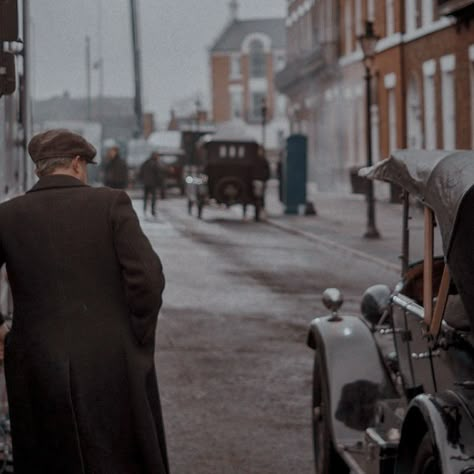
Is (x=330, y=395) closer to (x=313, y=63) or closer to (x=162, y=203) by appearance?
(x=162, y=203)

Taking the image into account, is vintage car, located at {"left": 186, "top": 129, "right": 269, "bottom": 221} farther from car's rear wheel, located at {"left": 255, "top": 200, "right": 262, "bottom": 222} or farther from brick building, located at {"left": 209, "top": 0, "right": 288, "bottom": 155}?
brick building, located at {"left": 209, "top": 0, "right": 288, "bottom": 155}

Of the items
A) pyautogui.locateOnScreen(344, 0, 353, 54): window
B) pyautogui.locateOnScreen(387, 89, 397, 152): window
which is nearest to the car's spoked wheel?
pyautogui.locateOnScreen(387, 89, 397, 152): window

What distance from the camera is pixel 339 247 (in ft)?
84.5

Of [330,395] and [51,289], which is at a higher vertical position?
[51,289]

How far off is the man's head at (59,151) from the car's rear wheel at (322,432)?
2.05 metres

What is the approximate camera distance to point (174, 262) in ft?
76.1

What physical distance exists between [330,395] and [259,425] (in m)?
2.33

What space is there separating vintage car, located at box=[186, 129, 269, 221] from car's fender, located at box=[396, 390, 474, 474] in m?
32.1

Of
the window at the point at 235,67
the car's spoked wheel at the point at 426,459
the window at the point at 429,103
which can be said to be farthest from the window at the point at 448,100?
the window at the point at 235,67

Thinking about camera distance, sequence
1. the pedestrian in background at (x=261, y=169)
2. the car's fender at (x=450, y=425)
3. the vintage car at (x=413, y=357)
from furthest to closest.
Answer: the pedestrian in background at (x=261, y=169)
the vintage car at (x=413, y=357)
the car's fender at (x=450, y=425)

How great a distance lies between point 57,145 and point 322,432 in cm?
250

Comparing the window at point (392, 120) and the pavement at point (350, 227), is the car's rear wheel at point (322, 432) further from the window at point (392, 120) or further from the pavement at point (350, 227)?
the window at point (392, 120)

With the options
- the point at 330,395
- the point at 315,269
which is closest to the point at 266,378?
the point at 330,395

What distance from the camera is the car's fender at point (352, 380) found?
7.02m
